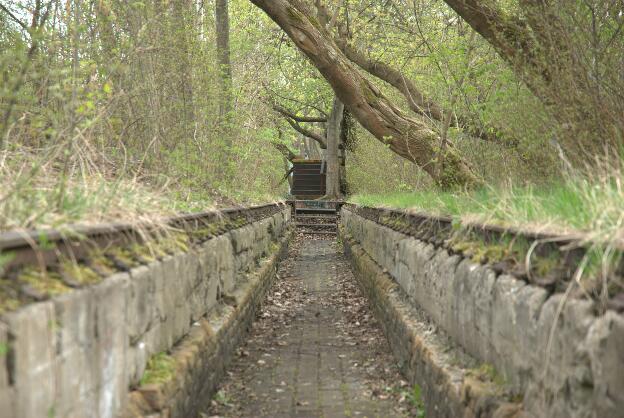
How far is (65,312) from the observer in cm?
250

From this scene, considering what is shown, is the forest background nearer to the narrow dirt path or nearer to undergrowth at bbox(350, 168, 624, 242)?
undergrowth at bbox(350, 168, 624, 242)

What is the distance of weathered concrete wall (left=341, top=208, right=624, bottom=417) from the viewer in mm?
2285

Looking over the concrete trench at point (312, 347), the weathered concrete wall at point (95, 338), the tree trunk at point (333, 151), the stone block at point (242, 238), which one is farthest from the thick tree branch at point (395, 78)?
the tree trunk at point (333, 151)

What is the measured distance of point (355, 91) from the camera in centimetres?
1098

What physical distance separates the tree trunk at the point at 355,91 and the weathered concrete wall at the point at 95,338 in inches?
243

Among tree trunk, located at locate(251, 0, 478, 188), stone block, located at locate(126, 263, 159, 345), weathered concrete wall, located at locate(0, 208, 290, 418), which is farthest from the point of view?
tree trunk, located at locate(251, 0, 478, 188)

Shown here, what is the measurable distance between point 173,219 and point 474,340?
2124 millimetres

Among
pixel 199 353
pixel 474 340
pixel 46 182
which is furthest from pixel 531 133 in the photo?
pixel 46 182

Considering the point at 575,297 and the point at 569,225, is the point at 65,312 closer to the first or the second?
the point at 575,297

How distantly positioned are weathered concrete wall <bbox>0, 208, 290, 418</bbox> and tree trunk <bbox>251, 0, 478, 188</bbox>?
6.16 meters

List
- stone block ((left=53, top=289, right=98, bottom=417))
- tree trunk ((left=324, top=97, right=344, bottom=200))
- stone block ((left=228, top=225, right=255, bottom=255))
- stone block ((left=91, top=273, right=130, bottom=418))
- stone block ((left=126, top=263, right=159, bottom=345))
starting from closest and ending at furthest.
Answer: stone block ((left=53, top=289, right=98, bottom=417))
stone block ((left=91, top=273, right=130, bottom=418))
stone block ((left=126, top=263, right=159, bottom=345))
stone block ((left=228, top=225, right=255, bottom=255))
tree trunk ((left=324, top=97, right=344, bottom=200))

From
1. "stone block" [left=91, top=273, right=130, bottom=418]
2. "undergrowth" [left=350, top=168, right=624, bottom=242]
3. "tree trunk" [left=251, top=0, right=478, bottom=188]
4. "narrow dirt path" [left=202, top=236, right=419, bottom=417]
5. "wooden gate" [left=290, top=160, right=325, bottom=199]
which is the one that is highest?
"tree trunk" [left=251, top=0, right=478, bottom=188]

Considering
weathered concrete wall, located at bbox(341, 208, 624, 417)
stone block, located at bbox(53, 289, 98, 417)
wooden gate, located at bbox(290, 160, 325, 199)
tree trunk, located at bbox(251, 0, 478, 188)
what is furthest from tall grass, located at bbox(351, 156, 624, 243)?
wooden gate, located at bbox(290, 160, 325, 199)

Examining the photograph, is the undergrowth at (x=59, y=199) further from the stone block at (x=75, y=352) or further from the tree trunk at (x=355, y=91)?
the tree trunk at (x=355, y=91)
